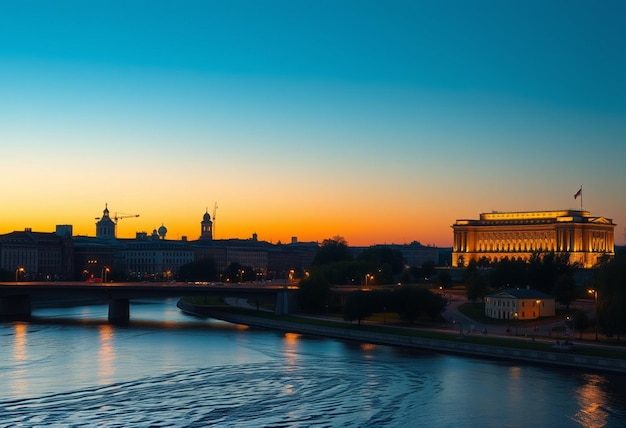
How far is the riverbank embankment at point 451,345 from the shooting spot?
47031 mm

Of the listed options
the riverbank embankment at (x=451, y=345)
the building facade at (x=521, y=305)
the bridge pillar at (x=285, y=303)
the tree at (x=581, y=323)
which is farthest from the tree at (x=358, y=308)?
the tree at (x=581, y=323)

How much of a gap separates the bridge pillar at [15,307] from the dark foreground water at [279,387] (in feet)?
92.6

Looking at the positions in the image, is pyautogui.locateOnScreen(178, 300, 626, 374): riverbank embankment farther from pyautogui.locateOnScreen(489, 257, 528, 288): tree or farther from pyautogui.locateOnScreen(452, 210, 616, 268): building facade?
pyautogui.locateOnScreen(452, 210, 616, 268): building facade

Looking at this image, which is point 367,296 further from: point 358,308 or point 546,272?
point 546,272

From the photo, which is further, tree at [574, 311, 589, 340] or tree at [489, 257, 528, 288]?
tree at [489, 257, 528, 288]

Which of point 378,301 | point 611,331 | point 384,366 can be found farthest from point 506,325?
point 384,366

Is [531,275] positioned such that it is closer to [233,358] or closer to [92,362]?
[233,358]

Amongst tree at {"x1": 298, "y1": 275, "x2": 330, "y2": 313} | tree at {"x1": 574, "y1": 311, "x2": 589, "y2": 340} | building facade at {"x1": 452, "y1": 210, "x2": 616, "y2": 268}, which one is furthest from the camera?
building facade at {"x1": 452, "y1": 210, "x2": 616, "y2": 268}

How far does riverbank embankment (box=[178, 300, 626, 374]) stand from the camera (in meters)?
47.0

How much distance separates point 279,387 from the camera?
136ft

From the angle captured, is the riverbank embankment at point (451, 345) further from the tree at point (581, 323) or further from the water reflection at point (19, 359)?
the water reflection at point (19, 359)

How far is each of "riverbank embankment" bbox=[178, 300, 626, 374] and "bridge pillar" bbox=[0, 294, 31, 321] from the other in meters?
21.2

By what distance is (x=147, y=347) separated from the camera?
57062 millimetres

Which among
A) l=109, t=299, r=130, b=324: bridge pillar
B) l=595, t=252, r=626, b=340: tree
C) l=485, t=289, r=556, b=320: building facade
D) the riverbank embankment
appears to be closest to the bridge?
l=109, t=299, r=130, b=324: bridge pillar
